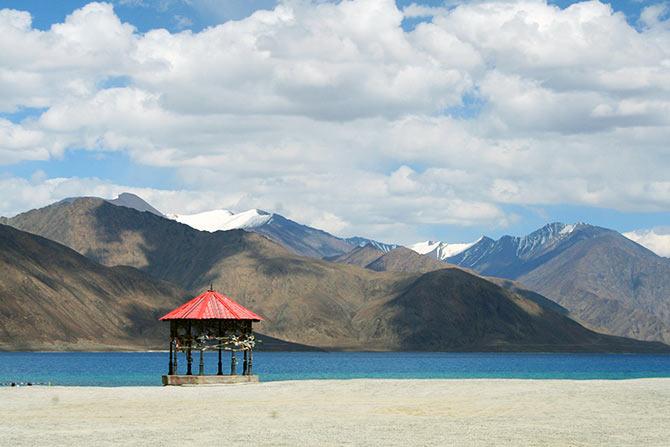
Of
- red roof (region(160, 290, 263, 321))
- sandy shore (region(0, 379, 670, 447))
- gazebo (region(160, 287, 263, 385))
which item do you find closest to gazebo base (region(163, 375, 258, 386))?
gazebo (region(160, 287, 263, 385))

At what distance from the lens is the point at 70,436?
2927 cm

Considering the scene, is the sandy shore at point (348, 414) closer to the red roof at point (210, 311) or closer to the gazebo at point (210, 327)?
the gazebo at point (210, 327)

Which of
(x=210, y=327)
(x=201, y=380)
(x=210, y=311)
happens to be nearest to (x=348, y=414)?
(x=201, y=380)

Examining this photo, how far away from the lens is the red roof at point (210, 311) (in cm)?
5894

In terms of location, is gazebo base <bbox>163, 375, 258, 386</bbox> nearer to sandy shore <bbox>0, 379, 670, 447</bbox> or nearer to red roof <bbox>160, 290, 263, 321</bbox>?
red roof <bbox>160, 290, 263, 321</bbox>

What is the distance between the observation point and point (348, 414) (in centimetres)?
3659

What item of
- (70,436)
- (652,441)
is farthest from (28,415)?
(652,441)

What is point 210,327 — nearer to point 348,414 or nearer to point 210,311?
point 210,311

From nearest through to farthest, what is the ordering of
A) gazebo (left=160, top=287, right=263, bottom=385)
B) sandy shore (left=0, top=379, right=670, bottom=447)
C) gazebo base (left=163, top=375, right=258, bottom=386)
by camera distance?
sandy shore (left=0, top=379, right=670, bottom=447) → gazebo base (left=163, top=375, right=258, bottom=386) → gazebo (left=160, top=287, right=263, bottom=385)

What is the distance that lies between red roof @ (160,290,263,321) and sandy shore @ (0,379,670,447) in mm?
6007

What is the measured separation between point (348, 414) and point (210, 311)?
23961mm

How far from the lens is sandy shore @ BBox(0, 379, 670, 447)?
1139 inches

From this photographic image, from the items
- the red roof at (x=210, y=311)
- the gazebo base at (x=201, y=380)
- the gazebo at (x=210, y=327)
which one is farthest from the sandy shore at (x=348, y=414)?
the red roof at (x=210, y=311)

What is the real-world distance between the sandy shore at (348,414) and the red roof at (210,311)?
19.7ft
